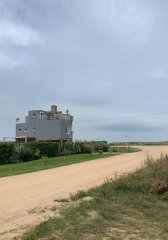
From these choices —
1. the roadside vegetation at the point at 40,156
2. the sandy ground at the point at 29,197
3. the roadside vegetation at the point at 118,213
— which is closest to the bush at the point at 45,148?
the roadside vegetation at the point at 40,156

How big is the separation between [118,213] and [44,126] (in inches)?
2620

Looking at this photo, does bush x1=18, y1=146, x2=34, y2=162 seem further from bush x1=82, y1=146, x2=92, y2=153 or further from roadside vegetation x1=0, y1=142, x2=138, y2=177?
bush x1=82, y1=146, x2=92, y2=153

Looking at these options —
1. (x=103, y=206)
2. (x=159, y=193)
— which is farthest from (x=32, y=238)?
(x=159, y=193)

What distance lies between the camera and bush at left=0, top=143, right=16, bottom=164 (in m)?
33.2

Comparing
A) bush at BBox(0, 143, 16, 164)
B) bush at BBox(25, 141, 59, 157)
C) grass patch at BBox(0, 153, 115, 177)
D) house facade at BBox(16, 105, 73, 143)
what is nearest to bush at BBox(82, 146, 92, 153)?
bush at BBox(25, 141, 59, 157)

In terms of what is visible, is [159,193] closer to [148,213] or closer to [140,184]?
[140,184]

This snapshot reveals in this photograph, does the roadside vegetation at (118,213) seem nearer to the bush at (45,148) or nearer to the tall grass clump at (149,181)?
the tall grass clump at (149,181)

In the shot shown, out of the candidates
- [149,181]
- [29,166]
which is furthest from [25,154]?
[149,181]

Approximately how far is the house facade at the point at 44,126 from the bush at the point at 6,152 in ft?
127

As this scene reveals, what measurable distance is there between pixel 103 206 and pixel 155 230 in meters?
2.67

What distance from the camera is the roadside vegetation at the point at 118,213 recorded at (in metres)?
8.08

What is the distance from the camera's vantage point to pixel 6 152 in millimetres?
33562

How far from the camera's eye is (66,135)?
7656 cm

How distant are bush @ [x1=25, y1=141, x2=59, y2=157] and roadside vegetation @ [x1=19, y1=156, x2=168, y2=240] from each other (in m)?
25.0
